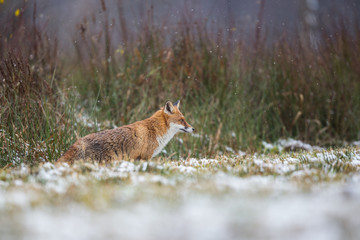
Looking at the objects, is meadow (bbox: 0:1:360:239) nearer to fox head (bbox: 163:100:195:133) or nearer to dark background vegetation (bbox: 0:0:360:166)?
dark background vegetation (bbox: 0:0:360:166)

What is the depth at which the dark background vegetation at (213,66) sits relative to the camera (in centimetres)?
675

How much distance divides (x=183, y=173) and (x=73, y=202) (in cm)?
138

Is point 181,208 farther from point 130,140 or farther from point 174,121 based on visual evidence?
point 174,121

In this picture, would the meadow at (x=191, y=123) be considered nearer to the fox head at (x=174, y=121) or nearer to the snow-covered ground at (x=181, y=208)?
the snow-covered ground at (x=181, y=208)

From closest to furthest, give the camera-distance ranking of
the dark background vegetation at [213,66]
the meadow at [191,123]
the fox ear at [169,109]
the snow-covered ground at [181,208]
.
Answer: the snow-covered ground at [181,208] < the meadow at [191,123] < the fox ear at [169,109] < the dark background vegetation at [213,66]

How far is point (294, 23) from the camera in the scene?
796 cm

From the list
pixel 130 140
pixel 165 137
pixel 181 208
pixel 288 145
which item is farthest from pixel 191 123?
pixel 181 208

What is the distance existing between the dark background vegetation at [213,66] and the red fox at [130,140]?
0.84 m

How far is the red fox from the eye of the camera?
429 cm

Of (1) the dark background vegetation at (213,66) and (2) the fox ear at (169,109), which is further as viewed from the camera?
(1) the dark background vegetation at (213,66)

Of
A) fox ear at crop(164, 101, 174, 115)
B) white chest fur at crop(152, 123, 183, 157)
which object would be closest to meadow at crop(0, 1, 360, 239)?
white chest fur at crop(152, 123, 183, 157)

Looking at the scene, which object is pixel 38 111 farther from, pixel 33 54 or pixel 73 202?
pixel 73 202

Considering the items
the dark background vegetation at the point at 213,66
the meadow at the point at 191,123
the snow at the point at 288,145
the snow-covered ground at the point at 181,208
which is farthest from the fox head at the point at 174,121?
the snow-covered ground at the point at 181,208

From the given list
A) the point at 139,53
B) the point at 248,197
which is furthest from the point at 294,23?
the point at 248,197
